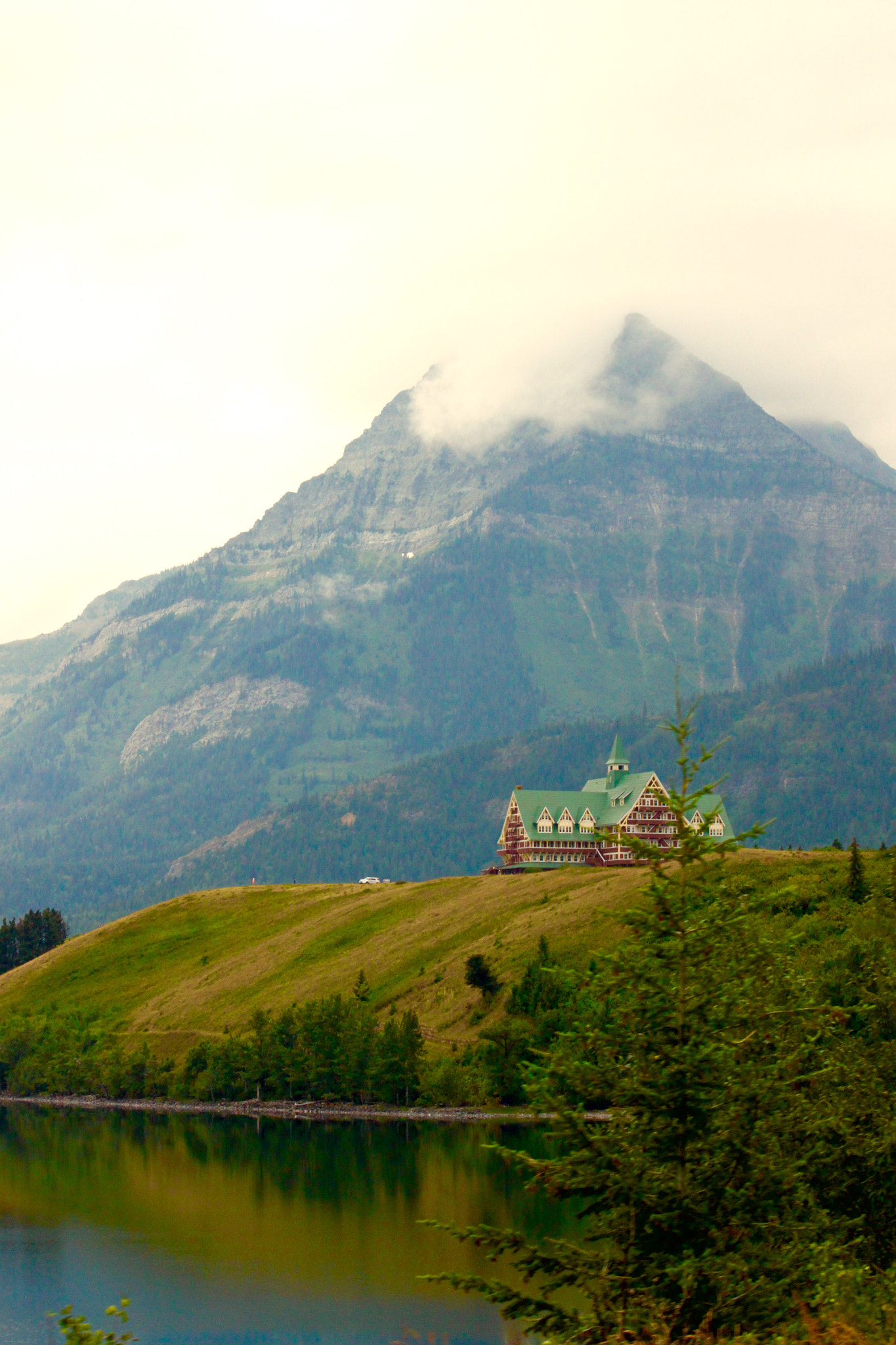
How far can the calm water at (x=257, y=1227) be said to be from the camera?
6944cm

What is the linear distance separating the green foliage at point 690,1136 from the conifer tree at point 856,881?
119m

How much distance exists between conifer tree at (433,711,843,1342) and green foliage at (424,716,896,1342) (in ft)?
0.11

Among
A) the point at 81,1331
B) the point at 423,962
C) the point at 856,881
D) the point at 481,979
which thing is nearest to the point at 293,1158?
the point at 481,979

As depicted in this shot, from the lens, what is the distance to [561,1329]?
78.9 ft

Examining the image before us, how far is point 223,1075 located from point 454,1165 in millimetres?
60321

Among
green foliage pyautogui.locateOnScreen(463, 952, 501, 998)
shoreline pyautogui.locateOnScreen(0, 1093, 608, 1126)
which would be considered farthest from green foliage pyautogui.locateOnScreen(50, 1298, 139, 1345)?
green foliage pyautogui.locateOnScreen(463, 952, 501, 998)

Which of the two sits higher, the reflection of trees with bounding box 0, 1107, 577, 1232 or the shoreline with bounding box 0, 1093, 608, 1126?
the reflection of trees with bounding box 0, 1107, 577, 1232

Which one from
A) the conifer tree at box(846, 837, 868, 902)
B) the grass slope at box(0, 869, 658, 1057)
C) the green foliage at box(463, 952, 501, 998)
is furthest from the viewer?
the grass slope at box(0, 869, 658, 1057)

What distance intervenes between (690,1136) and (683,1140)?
17cm

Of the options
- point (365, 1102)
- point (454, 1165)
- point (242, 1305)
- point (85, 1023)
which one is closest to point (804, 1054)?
point (242, 1305)

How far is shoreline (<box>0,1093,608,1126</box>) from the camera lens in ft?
454

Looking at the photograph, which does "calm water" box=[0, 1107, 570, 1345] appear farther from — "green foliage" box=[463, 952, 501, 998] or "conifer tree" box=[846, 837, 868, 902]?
"conifer tree" box=[846, 837, 868, 902]

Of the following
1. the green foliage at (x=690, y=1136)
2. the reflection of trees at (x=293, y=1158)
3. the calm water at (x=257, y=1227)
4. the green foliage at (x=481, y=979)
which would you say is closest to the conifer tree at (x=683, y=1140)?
the green foliage at (x=690, y=1136)

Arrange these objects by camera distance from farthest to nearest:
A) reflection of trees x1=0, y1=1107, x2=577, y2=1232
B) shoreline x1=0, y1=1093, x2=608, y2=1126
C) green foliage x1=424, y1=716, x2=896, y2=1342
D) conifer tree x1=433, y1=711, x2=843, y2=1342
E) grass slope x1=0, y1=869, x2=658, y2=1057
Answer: grass slope x1=0, y1=869, x2=658, y2=1057 → shoreline x1=0, y1=1093, x2=608, y2=1126 → reflection of trees x1=0, y1=1107, x2=577, y2=1232 → conifer tree x1=433, y1=711, x2=843, y2=1342 → green foliage x1=424, y1=716, x2=896, y2=1342
